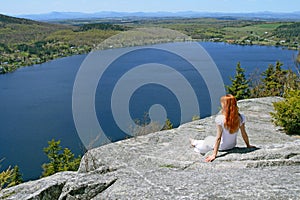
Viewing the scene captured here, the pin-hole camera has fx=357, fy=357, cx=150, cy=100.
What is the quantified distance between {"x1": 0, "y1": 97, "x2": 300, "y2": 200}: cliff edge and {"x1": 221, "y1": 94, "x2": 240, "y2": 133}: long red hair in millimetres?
445

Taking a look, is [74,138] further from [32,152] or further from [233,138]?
[233,138]

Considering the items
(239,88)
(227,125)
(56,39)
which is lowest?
(56,39)

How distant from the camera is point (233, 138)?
5938 millimetres

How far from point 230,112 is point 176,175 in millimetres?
1371

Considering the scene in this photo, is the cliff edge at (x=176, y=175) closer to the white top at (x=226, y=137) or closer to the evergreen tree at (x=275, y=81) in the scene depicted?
the white top at (x=226, y=137)

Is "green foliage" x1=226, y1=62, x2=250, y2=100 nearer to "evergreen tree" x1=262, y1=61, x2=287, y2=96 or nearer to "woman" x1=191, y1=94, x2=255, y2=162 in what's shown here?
"evergreen tree" x1=262, y1=61, x2=287, y2=96

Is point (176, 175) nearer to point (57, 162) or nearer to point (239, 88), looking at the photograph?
point (57, 162)

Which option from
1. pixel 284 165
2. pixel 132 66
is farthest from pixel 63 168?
pixel 132 66

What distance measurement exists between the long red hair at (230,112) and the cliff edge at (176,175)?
17.5 inches

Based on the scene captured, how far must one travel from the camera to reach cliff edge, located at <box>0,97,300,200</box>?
14.2ft

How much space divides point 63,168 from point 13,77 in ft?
197

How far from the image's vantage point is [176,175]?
5.11m

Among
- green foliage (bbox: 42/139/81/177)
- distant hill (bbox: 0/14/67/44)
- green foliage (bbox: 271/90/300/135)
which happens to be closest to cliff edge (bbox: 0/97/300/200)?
green foliage (bbox: 271/90/300/135)

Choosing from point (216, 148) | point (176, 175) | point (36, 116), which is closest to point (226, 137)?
point (216, 148)
